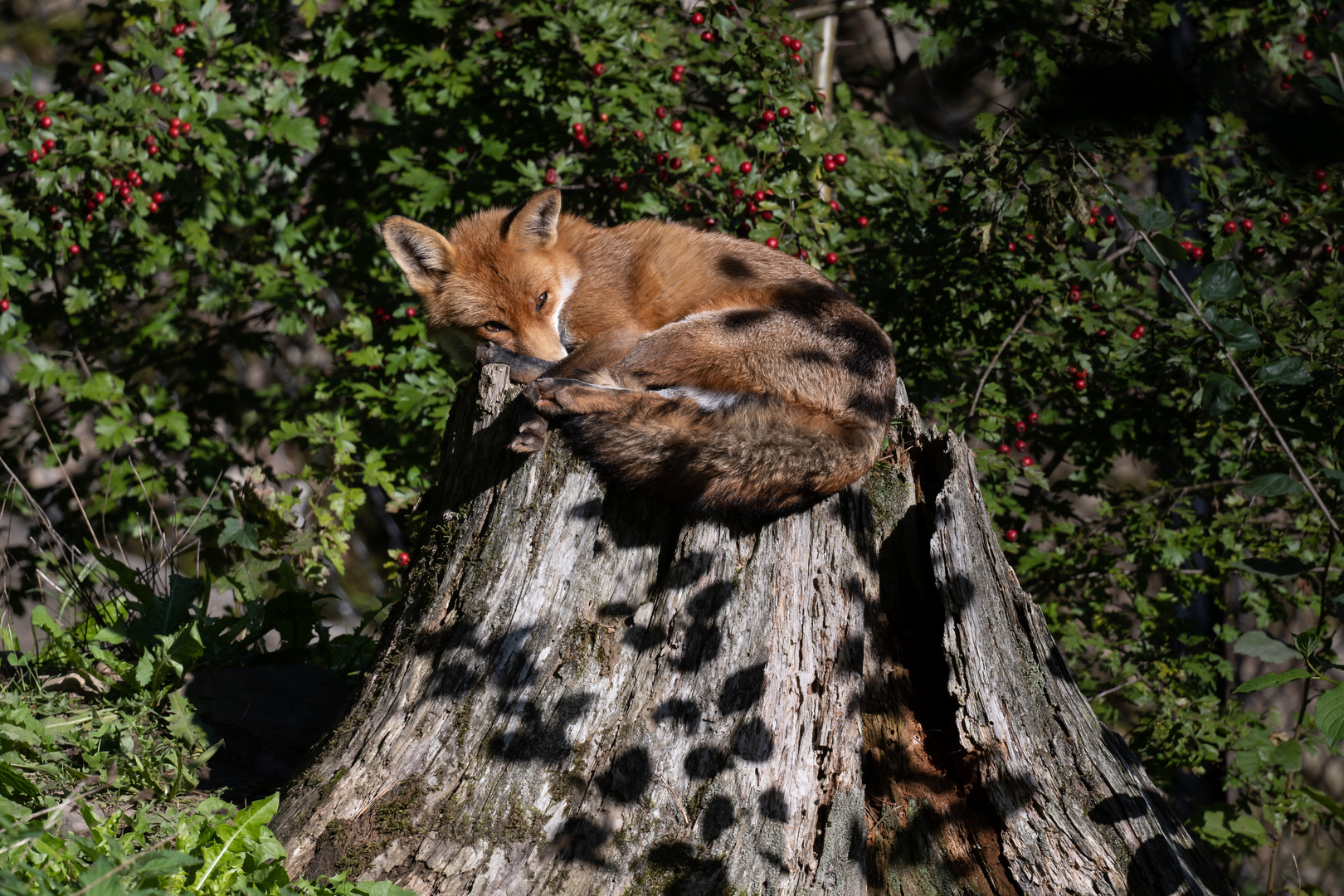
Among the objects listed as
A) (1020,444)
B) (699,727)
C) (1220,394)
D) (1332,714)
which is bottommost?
(1020,444)

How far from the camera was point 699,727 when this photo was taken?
241 cm

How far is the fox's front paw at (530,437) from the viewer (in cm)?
242

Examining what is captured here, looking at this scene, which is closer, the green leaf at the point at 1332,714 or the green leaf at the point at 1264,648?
the green leaf at the point at 1332,714

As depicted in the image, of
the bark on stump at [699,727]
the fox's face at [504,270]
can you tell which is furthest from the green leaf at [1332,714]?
the fox's face at [504,270]

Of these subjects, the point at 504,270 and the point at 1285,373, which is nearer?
the point at 1285,373

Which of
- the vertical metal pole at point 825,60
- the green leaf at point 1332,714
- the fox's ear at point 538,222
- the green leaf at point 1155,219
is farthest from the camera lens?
the vertical metal pole at point 825,60

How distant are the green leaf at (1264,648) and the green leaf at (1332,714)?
19cm

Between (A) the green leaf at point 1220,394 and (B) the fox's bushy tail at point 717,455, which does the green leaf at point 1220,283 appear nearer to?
(A) the green leaf at point 1220,394

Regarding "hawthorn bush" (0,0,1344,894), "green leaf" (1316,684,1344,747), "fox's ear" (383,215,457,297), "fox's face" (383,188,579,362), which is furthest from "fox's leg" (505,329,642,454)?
"green leaf" (1316,684,1344,747)

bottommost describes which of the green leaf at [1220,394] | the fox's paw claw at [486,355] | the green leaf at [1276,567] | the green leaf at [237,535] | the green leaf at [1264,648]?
the green leaf at [237,535]

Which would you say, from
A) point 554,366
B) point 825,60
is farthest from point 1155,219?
point 825,60

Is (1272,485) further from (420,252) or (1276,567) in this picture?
(420,252)

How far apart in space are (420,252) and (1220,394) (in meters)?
3.26

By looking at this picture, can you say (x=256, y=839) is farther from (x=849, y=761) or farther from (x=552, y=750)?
(x=849, y=761)
